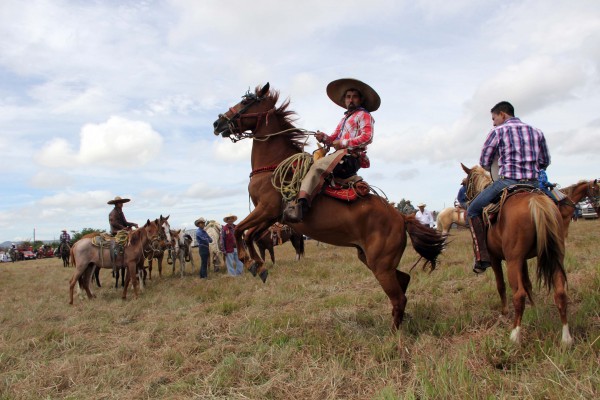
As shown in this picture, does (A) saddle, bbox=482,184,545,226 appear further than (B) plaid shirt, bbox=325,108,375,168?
No

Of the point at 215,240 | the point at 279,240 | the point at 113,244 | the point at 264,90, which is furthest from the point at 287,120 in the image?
the point at 279,240

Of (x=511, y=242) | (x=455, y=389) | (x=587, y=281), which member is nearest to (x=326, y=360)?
(x=455, y=389)

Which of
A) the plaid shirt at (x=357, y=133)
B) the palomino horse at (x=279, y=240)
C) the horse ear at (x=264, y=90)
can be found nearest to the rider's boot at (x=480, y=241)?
the plaid shirt at (x=357, y=133)

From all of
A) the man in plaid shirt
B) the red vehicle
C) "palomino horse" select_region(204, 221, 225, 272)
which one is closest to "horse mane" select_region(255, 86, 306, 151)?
the man in plaid shirt

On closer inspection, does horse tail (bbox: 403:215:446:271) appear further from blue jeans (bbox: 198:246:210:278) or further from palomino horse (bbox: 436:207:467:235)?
palomino horse (bbox: 436:207:467:235)

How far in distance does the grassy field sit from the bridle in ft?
9.18

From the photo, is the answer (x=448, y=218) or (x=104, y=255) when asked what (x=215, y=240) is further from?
(x=448, y=218)

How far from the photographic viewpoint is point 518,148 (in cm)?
466

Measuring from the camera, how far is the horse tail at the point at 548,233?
13.1 feet

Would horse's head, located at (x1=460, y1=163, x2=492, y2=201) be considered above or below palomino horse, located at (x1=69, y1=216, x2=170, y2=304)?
above

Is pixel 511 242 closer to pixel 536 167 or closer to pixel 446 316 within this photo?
pixel 536 167

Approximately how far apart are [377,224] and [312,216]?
0.86 metres

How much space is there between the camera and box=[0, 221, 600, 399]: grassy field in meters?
3.50

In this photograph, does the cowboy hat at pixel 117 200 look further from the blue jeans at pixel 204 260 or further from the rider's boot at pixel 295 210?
the rider's boot at pixel 295 210
